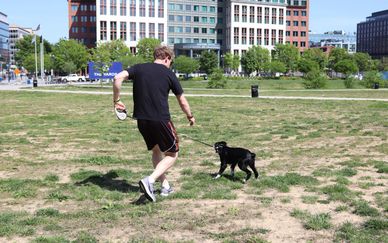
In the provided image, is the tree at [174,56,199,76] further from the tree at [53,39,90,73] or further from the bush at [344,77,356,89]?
the bush at [344,77,356,89]

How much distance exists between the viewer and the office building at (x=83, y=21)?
117 m

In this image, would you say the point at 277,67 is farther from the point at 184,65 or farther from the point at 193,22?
the point at 193,22

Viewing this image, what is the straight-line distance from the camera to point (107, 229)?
481 centimetres

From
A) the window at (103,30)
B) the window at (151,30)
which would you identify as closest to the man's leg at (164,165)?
the window at (103,30)

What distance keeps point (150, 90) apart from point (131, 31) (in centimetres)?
10851

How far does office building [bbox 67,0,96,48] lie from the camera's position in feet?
383

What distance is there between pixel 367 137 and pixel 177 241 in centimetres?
822

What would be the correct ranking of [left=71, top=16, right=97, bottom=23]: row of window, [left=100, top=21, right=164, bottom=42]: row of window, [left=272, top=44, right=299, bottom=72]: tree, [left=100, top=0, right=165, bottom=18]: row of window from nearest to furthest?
[left=272, top=44, right=299, bottom=72]: tree
[left=100, top=0, right=165, bottom=18]: row of window
[left=100, top=21, right=164, bottom=42]: row of window
[left=71, top=16, right=97, bottom=23]: row of window

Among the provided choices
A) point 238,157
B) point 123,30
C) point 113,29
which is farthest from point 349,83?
point 113,29

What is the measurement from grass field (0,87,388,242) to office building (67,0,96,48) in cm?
11033

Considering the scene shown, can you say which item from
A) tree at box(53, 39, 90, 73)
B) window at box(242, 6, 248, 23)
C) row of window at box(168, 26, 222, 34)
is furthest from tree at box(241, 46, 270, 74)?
tree at box(53, 39, 90, 73)

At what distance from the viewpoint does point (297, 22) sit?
139125mm

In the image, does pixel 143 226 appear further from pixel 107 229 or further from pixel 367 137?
pixel 367 137

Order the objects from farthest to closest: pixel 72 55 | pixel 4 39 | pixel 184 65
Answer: pixel 4 39
pixel 72 55
pixel 184 65
